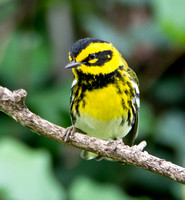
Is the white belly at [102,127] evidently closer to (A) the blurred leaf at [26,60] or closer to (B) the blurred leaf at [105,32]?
(A) the blurred leaf at [26,60]

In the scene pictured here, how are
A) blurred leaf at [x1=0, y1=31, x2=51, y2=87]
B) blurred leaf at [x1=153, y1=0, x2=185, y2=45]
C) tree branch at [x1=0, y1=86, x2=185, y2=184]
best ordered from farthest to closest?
1. blurred leaf at [x1=0, y1=31, x2=51, y2=87]
2. blurred leaf at [x1=153, y1=0, x2=185, y2=45]
3. tree branch at [x1=0, y1=86, x2=185, y2=184]

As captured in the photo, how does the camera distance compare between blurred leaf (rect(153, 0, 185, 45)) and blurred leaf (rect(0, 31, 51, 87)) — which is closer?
blurred leaf (rect(153, 0, 185, 45))

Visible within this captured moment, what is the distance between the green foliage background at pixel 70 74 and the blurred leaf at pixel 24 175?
0.50m

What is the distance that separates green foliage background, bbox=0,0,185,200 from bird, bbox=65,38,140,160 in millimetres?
812

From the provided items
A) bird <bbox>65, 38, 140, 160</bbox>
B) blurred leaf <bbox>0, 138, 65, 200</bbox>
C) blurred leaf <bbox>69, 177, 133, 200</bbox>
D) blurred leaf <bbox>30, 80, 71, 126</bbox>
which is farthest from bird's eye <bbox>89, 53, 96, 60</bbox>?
blurred leaf <bbox>30, 80, 71, 126</bbox>

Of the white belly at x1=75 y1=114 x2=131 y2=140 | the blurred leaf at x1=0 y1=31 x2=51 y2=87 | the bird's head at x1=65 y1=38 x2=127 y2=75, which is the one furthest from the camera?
the blurred leaf at x1=0 y1=31 x2=51 y2=87

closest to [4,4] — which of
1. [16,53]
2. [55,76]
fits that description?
[16,53]

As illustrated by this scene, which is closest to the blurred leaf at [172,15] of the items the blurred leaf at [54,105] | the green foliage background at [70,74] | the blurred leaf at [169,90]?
the green foliage background at [70,74]

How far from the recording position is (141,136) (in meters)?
4.50

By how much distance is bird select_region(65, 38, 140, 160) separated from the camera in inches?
129

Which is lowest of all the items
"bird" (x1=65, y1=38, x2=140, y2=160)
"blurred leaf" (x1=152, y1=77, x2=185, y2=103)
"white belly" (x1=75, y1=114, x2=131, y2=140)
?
"white belly" (x1=75, y1=114, x2=131, y2=140)

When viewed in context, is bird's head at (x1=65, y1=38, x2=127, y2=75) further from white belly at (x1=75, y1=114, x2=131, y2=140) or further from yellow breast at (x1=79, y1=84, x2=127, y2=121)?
white belly at (x1=75, y1=114, x2=131, y2=140)

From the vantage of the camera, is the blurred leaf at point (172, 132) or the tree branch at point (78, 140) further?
the blurred leaf at point (172, 132)

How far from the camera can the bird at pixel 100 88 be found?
328 centimetres
